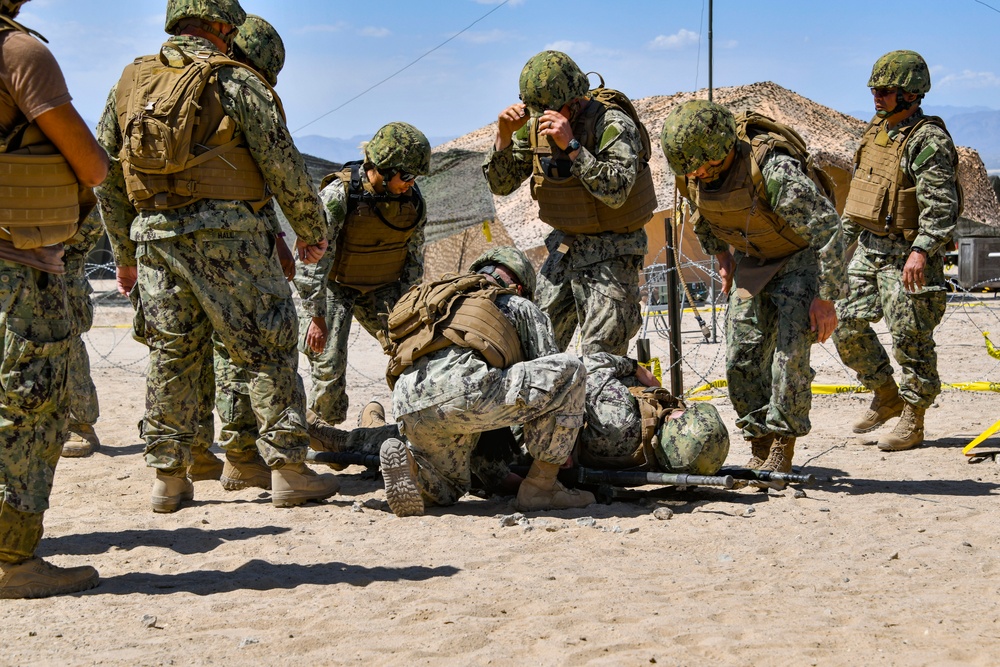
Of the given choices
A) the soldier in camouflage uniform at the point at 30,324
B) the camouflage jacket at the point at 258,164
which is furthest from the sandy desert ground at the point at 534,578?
the camouflage jacket at the point at 258,164

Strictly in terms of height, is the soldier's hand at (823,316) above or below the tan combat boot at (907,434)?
above

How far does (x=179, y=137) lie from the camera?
5188 mm

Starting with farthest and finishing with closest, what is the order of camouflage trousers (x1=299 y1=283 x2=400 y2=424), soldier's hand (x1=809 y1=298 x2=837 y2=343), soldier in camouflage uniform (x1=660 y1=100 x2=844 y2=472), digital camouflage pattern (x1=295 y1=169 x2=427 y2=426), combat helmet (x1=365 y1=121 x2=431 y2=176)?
camouflage trousers (x1=299 y1=283 x2=400 y2=424) → digital camouflage pattern (x1=295 y1=169 x2=427 y2=426) → combat helmet (x1=365 y1=121 x2=431 y2=176) → soldier's hand (x1=809 y1=298 x2=837 y2=343) → soldier in camouflage uniform (x1=660 y1=100 x2=844 y2=472)

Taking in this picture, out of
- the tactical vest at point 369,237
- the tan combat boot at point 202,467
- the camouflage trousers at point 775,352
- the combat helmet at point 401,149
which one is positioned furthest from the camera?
the tactical vest at point 369,237

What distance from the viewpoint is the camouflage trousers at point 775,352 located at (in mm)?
6031

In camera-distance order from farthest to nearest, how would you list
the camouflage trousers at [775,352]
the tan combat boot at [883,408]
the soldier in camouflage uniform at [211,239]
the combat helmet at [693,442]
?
the tan combat boot at [883,408] → the camouflage trousers at [775,352] → the combat helmet at [693,442] → the soldier in camouflage uniform at [211,239]

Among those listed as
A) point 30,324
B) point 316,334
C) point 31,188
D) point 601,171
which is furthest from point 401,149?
point 30,324

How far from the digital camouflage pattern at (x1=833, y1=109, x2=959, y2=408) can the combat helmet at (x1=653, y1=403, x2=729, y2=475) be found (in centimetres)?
197

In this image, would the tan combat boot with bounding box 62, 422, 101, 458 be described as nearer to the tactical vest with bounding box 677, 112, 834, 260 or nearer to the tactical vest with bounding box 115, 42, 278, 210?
the tactical vest with bounding box 115, 42, 278, 210

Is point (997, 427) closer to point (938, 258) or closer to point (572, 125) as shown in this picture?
point (938, 258)

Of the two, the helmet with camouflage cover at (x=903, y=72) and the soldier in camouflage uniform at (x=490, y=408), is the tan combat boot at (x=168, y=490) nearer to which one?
the soldier in camouflage uniform at (x=490, y=408)

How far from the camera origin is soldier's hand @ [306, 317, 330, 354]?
685 cm

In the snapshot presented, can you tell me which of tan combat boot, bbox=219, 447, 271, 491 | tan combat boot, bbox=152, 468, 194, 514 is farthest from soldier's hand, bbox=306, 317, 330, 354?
tan combat boot, bbox=152, 468, 194, 514

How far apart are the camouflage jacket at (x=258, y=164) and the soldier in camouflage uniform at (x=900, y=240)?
4038 mm
